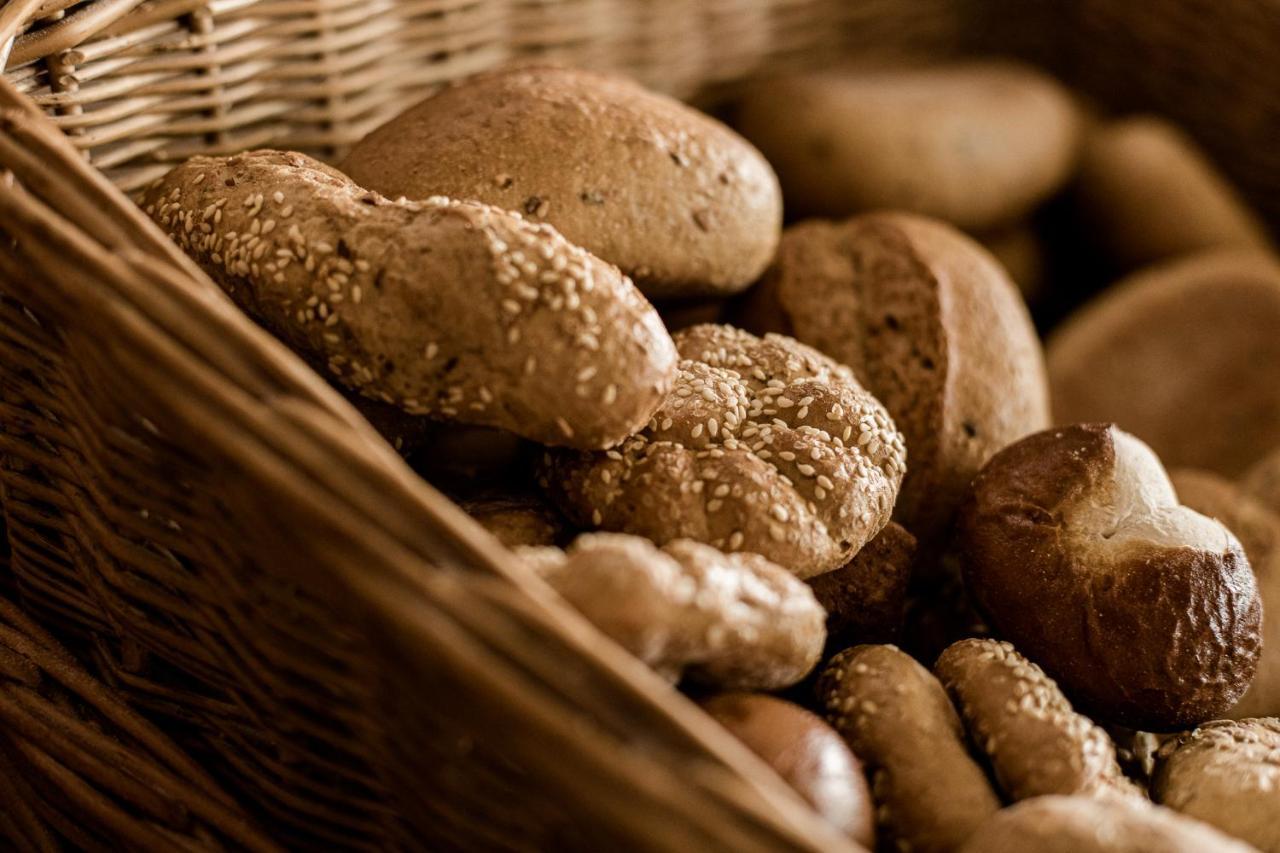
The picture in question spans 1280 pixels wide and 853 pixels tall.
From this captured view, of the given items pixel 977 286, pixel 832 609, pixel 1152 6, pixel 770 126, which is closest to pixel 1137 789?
pixel 832 609

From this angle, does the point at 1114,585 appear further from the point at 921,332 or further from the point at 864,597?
the point at 921,332

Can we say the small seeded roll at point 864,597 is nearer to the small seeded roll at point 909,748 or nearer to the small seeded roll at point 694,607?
the small seeded roll at point 909,748

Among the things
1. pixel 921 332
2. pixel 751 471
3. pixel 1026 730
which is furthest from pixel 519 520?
pixel 921 332

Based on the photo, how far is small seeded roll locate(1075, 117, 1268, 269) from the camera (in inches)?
80.3

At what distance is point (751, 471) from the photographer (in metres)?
0.98

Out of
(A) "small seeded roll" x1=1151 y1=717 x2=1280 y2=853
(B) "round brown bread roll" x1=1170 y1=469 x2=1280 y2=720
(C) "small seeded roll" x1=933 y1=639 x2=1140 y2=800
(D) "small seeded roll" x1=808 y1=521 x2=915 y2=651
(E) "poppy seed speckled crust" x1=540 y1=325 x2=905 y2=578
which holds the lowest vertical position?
(B) "round brown bread roll" x1=1170 y1=469 x2=1280 y2=720

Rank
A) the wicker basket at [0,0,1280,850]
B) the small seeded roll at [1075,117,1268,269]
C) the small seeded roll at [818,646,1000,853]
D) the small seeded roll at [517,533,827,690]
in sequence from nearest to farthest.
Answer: the wicker basket at [0,0,1280,850]
the small seeded roll at [517,533,827,690]
the small seeded roll at [818,646,1000,853]
the small seeded roll at [1075,117,1268,269]

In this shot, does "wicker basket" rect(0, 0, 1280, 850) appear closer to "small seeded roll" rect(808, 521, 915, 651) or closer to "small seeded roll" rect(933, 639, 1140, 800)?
"small seeded roll" rect(933, 639, 1140, 800)


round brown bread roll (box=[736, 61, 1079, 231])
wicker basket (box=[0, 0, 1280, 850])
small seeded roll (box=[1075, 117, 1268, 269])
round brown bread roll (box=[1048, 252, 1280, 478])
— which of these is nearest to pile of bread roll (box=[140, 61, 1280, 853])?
wicker basket (box=[0, 0, 1280, 850])

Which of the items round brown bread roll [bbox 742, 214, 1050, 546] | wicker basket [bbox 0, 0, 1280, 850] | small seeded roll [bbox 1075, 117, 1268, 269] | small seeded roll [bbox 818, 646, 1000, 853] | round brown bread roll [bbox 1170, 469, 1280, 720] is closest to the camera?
wicker basket [bbox 0, 0, 1280, 850]

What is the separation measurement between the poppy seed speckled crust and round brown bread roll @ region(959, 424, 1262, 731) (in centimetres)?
14

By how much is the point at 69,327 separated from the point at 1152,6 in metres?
2.05

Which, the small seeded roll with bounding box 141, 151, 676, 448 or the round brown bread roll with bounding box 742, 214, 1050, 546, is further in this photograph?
the round brown bread roll with bounding box 742, 214, 1050, 546

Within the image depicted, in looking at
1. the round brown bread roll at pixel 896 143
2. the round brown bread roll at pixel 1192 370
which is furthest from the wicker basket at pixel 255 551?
the round brown bread roll at pixel 1192 370
